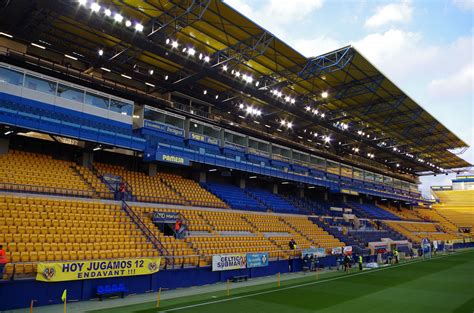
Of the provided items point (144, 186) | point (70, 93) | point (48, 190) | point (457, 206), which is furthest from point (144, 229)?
point (457, 206)

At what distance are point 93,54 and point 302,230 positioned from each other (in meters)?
23.6

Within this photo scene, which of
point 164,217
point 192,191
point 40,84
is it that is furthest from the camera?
point 192,191

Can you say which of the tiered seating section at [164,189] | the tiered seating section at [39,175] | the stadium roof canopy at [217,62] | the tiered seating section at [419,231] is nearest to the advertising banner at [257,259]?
the tiered seating section at [164,189]

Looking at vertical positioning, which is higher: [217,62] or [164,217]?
[217,62]

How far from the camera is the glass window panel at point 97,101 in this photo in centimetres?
2390

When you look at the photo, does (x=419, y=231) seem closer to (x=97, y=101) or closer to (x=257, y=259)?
(x=257, y=259)

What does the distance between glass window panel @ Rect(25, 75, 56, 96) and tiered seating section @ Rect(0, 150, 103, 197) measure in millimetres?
4277

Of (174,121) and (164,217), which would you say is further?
(174,121)

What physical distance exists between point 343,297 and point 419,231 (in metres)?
46.3

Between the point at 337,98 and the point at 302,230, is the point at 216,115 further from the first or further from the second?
the point at 302,230

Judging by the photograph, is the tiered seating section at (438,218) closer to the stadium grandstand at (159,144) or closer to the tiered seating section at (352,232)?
the tiered seating section at (352,232)

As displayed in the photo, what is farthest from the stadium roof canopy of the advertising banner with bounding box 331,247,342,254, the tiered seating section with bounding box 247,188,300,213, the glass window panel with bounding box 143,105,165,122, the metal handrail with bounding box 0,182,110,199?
the advertising banner with bounding box 331,247,342,254

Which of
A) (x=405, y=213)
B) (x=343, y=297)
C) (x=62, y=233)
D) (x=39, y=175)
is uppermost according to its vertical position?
(x=39, y=175)

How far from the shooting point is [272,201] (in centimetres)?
3762
